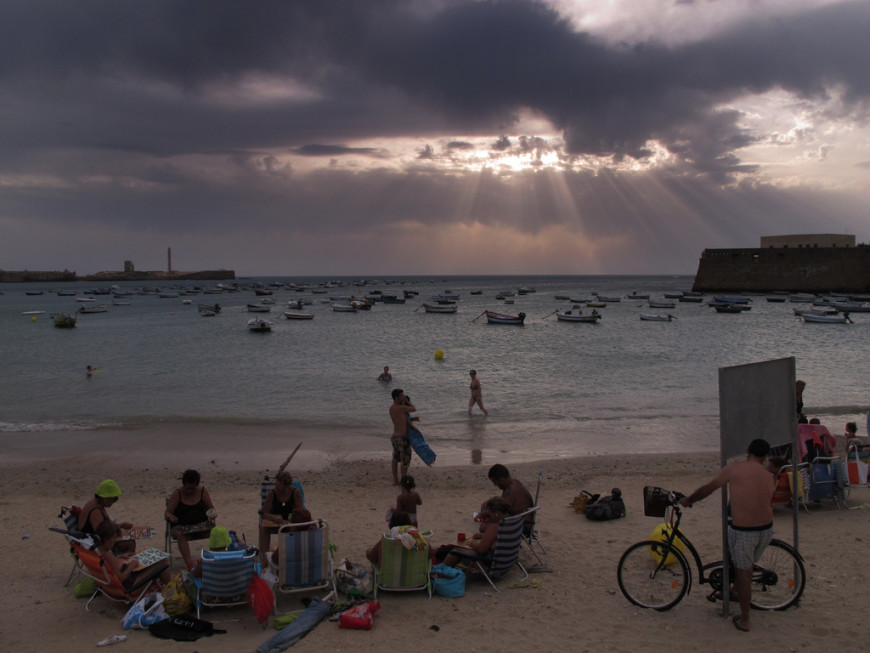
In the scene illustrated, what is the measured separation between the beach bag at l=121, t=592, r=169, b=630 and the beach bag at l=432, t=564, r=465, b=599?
2671 millimetres

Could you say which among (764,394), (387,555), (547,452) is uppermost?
(764,394)

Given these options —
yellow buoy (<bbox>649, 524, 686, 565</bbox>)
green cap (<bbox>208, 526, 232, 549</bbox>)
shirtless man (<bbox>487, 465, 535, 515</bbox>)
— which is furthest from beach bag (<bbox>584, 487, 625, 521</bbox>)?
green cap (<bbox>208, 526, 232, 549</bbox>)

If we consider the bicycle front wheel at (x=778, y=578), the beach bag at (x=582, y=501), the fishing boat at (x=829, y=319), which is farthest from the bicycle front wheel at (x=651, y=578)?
the fishing boat at (x=829, y=319)

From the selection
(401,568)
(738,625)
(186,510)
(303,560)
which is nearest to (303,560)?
(303,560)

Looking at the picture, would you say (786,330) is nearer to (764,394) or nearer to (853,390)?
(853,390)

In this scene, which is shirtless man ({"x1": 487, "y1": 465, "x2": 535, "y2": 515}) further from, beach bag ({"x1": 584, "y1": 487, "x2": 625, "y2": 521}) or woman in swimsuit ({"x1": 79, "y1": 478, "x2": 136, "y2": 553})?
woman in swimsuit ({"x1": 79, "y1": 478, "x2": 136, "y2": 553})

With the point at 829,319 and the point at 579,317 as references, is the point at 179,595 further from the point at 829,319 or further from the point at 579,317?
the point at 829,319

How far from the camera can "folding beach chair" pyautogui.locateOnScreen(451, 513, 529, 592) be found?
6.50 m

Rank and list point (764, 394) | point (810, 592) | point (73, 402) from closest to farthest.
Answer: point (764, 394)
point (810, 592)
point (73, 402)

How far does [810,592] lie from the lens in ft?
20.4

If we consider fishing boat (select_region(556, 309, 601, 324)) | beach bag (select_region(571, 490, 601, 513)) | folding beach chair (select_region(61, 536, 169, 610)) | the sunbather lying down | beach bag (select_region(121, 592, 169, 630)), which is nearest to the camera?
beach bag (select_region(121, 592, 169, 630))

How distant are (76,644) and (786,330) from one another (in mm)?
56452

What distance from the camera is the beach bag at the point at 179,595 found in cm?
587

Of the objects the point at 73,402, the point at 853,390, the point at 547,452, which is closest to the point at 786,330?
the point at 853,390
